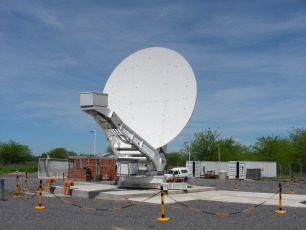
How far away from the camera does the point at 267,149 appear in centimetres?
5594

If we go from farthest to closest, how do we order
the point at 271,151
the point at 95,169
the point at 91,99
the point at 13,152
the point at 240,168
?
the point at 13,152 → the point at 271,151 → the point at 240,168 → the point at 95,169 → the point at 91,99

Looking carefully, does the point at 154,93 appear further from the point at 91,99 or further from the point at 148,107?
the point at 91,99

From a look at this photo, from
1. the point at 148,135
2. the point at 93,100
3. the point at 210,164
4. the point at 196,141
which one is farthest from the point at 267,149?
the point at 93,100

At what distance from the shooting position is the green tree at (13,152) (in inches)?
3201

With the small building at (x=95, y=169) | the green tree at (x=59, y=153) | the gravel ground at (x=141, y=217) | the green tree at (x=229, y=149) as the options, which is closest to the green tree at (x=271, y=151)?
the green tree at (x=229, y=149)

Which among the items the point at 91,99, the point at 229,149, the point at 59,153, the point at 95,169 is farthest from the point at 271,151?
the point at 59,153

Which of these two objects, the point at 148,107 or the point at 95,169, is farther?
the point at 95,169

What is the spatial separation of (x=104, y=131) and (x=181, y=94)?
13.6 feet

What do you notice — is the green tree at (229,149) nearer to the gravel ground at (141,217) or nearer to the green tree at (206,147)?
the green tree at (206,147)

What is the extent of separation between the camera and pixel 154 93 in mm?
18141

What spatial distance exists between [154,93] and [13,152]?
235 ft

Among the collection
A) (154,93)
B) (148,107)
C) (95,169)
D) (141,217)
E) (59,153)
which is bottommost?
(141,217)

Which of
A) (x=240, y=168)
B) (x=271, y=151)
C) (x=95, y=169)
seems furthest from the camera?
(x=271, y=151)

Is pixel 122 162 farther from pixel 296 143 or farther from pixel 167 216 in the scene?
pixel 296 143
